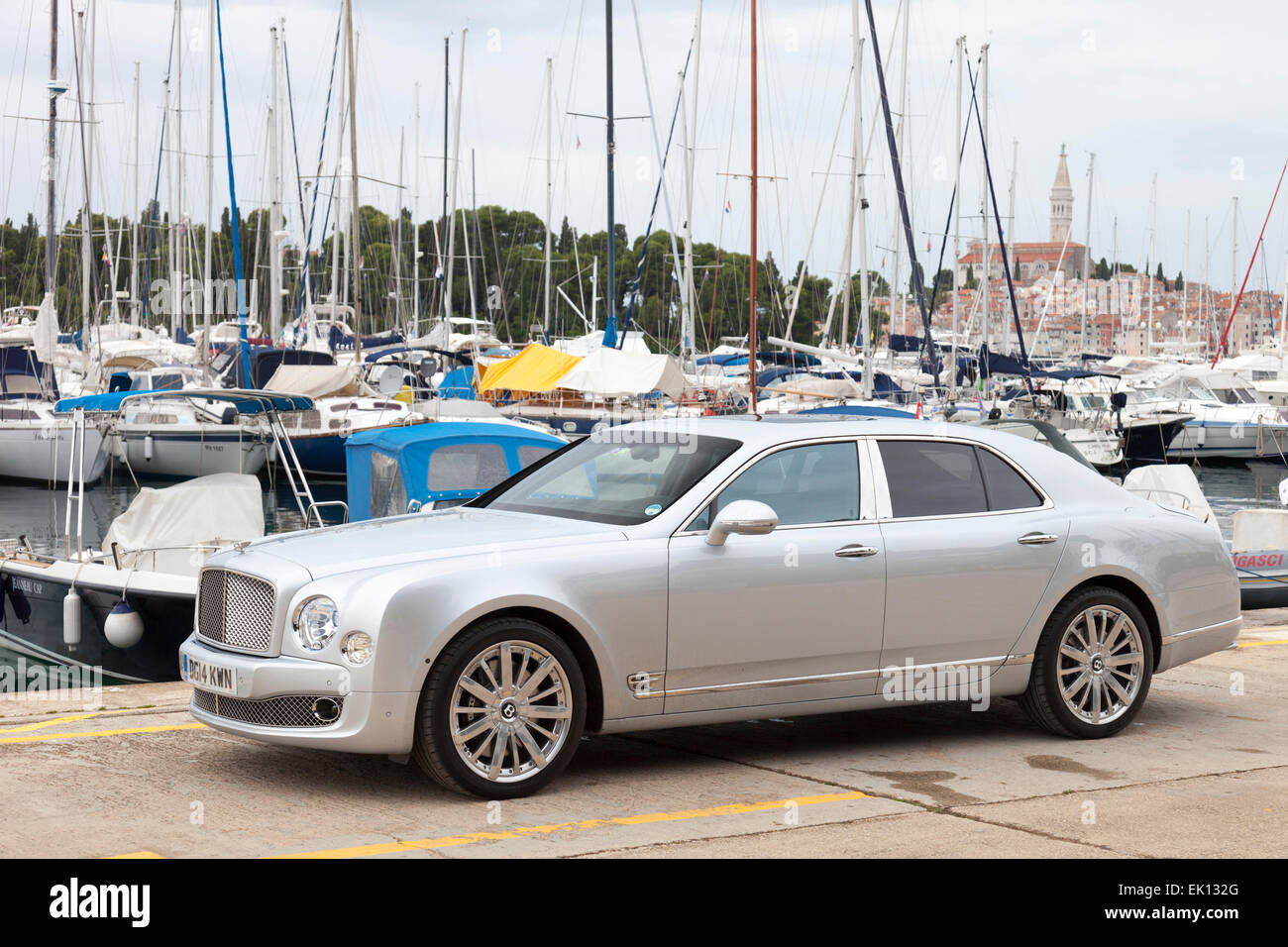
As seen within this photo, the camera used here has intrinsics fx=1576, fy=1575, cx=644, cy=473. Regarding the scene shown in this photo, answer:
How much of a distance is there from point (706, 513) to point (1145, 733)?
9.42 feet

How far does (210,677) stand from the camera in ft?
21.8

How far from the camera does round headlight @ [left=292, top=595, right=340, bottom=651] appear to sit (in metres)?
6.27

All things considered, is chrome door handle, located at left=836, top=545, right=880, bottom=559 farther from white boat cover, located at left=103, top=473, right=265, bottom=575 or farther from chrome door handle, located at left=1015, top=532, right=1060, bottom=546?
white boat cover, located at left=103, top=473, right=265, bottom=575

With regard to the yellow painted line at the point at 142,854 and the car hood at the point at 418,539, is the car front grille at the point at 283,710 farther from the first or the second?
the yellow painted line at the point at 142,854

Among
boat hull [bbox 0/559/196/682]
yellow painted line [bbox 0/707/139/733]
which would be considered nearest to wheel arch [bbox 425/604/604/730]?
yellow painted line [bbox 0/707/139/733]

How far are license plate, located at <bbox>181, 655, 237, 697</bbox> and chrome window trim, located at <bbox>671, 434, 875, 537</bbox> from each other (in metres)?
1.96

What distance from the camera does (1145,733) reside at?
8227mm

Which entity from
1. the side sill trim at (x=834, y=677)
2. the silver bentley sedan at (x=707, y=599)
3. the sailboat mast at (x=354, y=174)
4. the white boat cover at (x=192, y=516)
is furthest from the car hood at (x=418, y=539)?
the sailboat mast at (x=354, y=174)

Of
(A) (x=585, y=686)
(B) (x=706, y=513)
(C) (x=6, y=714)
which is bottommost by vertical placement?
(C) (x=6, y=714)

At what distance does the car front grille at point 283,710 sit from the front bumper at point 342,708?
0.02 m
